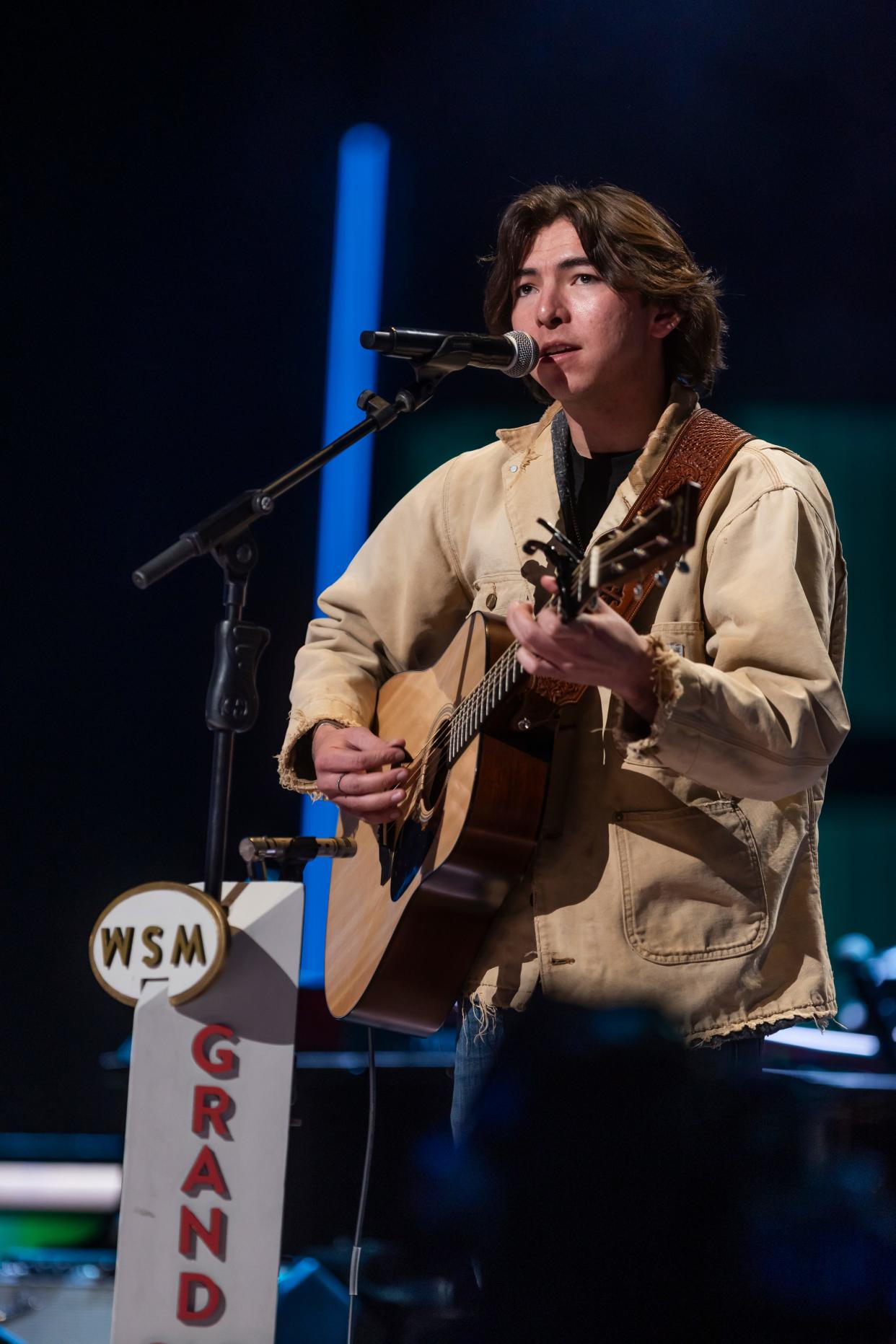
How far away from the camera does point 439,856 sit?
166cm

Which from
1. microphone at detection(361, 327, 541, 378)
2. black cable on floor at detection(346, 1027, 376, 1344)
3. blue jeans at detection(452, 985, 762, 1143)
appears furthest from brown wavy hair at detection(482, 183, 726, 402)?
black cable on floor at detection(346, 1027, 376, 1344)

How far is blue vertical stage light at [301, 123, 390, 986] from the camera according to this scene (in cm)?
371

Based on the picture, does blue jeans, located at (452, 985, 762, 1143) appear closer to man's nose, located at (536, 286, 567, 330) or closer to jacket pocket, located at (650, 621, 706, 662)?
jacket pocket, located at (650, 621, 706, 662)

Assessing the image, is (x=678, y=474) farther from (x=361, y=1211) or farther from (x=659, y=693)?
(x=361, y=1211)

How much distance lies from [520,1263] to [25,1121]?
248cm

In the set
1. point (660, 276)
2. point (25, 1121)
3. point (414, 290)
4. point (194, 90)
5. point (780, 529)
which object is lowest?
point (25, 1121)

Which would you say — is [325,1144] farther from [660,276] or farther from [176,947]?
[660,276]

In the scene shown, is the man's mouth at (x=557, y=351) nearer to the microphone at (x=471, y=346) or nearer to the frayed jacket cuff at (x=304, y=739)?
the microphone at (x=471, y=346)

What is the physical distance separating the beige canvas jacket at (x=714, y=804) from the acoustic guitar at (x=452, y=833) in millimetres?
52

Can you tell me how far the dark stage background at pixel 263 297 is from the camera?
3.54m

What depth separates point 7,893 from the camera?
3.49 meters

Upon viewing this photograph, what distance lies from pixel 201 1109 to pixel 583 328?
1216 millimetres

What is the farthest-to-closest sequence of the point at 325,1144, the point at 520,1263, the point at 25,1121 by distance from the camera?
the point at 25,1121 → the point at 325,1144 → the point at 520,1263

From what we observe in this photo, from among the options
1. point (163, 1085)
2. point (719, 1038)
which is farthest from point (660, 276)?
point (163, 1085)
